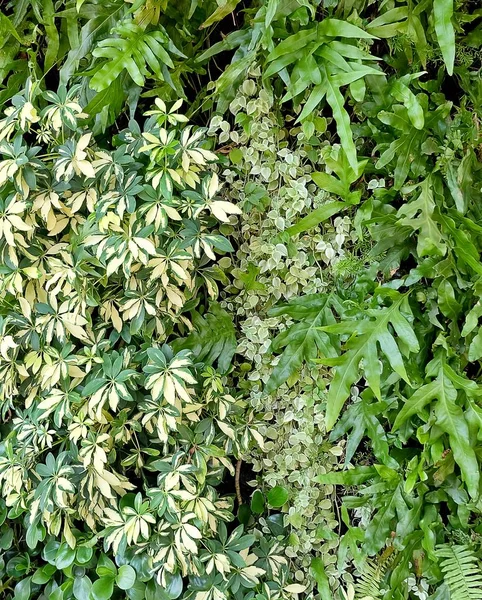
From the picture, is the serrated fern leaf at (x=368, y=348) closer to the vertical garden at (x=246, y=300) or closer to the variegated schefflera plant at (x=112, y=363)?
the vertical garden at (x=246, y=300)

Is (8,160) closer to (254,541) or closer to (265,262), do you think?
(265,262)

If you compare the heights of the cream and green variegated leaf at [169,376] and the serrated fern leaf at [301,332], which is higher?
the cream and green variegated leaf at [169,376]

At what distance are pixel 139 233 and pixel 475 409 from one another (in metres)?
0.74

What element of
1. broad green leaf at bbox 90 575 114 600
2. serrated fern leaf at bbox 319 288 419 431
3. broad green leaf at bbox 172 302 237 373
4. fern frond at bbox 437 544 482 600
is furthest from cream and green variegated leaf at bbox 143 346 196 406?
fern frond at bbox 437 544 482 600

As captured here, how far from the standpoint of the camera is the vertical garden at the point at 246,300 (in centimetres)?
113

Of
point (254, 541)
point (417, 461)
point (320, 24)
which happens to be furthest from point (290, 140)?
point (254, 541)

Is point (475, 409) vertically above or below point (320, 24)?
below

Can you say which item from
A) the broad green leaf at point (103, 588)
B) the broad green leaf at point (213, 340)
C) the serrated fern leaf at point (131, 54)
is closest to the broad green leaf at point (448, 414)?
the broad green leaf at point (213, 340)

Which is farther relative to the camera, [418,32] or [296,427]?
[296,427]

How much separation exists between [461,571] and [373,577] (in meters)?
0.21

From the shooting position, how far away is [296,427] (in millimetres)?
1364

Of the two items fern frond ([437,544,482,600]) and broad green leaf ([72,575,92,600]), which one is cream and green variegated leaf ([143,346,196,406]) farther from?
fern frond ([437,544,482,600])

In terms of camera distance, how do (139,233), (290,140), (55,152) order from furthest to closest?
(290,140)
(55,152)
(139,233)

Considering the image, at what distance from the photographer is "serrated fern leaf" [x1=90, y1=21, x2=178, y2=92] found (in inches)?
44.9
